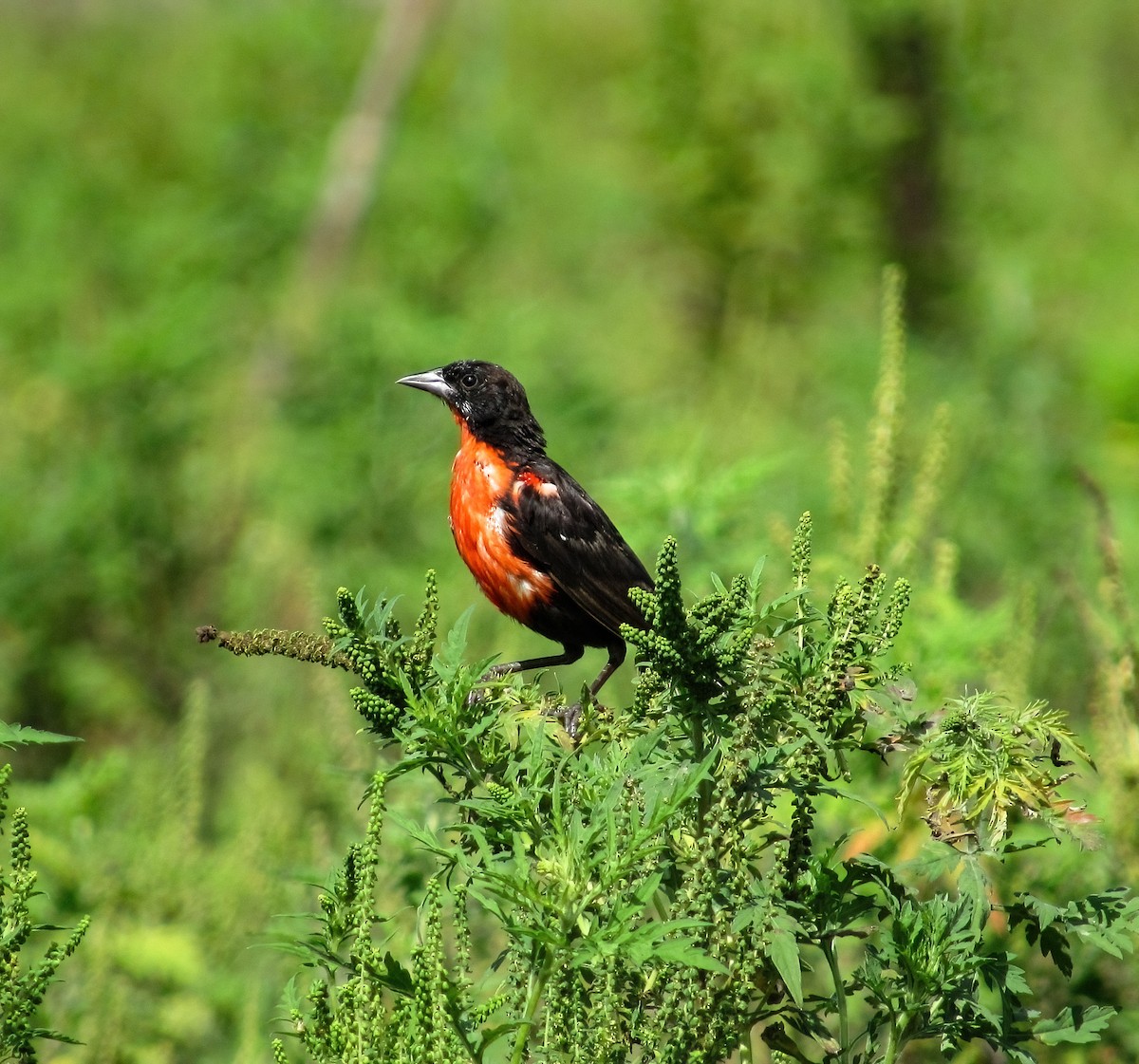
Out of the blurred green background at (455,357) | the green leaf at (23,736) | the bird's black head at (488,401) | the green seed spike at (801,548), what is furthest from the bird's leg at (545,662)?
the green leaf at (23,736)

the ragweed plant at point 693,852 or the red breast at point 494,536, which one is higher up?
the red breast at point 494,536

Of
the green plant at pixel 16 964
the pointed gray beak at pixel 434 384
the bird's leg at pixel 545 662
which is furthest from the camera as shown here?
the pointed gray beak at pixel 434 384

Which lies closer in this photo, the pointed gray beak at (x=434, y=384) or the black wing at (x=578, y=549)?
the black wing at (x=578, y=549)

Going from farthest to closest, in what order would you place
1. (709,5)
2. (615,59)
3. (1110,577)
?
(615,59) < (709,5) < (1110,577)

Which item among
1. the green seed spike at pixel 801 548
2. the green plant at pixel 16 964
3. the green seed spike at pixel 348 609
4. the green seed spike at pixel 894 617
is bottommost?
the green plant at pixel 16 964

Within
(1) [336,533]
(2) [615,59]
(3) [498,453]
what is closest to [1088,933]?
(3) [498,453]

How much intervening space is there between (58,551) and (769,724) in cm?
501

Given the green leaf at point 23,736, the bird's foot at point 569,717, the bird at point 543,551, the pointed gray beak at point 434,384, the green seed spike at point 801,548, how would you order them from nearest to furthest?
the green leaf at point 23,736, the green seed spike at point 801,548, the bird's foot at point 569,717, the bird at point 543,551, the pointed gray beak at point 434,384

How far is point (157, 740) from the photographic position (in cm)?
646

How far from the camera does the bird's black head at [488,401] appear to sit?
4.18 m

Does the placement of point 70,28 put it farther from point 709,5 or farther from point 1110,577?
point 1110,577

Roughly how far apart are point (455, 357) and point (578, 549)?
3.38m

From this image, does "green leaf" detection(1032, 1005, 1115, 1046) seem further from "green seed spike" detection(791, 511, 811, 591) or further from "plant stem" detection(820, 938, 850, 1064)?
"green seed spike" detection(791, 511, 811, 591)

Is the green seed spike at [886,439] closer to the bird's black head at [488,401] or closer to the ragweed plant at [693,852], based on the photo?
the bird's black head at [488,401]
